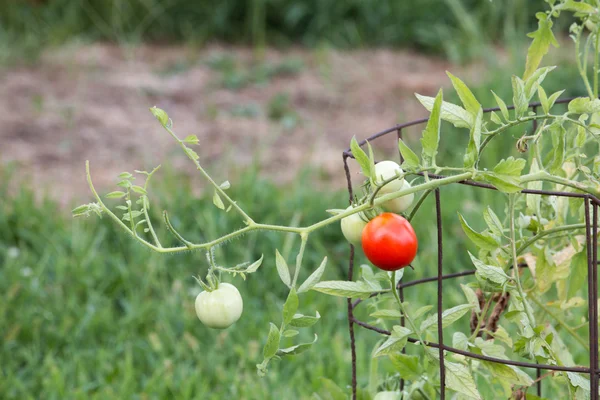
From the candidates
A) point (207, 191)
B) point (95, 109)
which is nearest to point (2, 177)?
point (207, 191)

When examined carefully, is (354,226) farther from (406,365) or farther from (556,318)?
(556,318)

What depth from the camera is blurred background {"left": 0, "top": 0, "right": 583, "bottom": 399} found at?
6.68 ft

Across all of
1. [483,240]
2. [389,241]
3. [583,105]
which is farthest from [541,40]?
[389,241]

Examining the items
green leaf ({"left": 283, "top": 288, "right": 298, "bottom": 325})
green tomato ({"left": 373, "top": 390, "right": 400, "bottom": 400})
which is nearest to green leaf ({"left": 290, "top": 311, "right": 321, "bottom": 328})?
green leaf ({"left": 283, "top": 288, "right": 298, "bottom": 325})

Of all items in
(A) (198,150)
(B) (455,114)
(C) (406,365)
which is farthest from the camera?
(A) (198,150)

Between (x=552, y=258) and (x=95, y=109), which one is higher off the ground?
(x=552, y=258)

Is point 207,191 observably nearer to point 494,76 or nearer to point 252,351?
point 252,351

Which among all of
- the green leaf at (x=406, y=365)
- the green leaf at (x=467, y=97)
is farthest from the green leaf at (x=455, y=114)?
the green leaf at (x=406, y=365)

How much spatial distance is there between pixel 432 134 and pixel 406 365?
1.42 ft

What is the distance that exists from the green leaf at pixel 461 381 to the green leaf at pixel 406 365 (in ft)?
0.29

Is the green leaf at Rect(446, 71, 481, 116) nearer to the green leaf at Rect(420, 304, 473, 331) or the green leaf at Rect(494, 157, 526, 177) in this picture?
the green leaf at Rect(494, 157, 526, 177)

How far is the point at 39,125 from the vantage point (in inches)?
143

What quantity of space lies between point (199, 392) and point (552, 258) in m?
0.91

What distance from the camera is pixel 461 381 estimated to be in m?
A: 1.08
